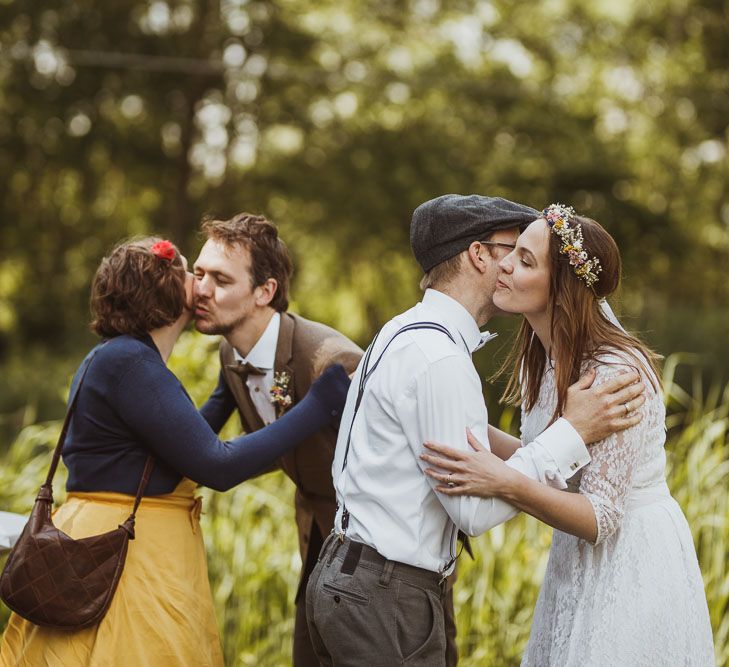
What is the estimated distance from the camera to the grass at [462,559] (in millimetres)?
4629

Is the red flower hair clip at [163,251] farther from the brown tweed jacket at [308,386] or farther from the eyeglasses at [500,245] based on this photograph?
the eyeglasses at [500,245]

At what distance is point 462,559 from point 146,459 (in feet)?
6.99

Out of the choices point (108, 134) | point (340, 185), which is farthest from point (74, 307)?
point (340, 185)

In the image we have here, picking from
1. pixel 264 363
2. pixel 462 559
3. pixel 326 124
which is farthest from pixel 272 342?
pixel 326 124

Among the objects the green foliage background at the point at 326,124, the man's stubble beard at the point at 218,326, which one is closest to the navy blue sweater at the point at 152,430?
the man's stubble beard at the point at 218,326

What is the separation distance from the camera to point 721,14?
71.5ft

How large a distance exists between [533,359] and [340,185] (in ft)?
50.4

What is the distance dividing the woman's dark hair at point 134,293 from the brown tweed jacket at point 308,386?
0.52 m

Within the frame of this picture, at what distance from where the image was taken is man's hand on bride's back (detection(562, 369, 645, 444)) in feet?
9.13

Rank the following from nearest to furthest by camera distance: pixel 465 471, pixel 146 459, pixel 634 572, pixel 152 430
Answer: pixel 465 471 < pixel 634 572 < pixel 152 430 < pixel 146 459

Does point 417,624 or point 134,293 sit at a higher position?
point 134,293

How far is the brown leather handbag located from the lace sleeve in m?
1.54

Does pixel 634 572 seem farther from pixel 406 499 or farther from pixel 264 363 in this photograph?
pixel 264 363

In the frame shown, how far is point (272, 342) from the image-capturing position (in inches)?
152
